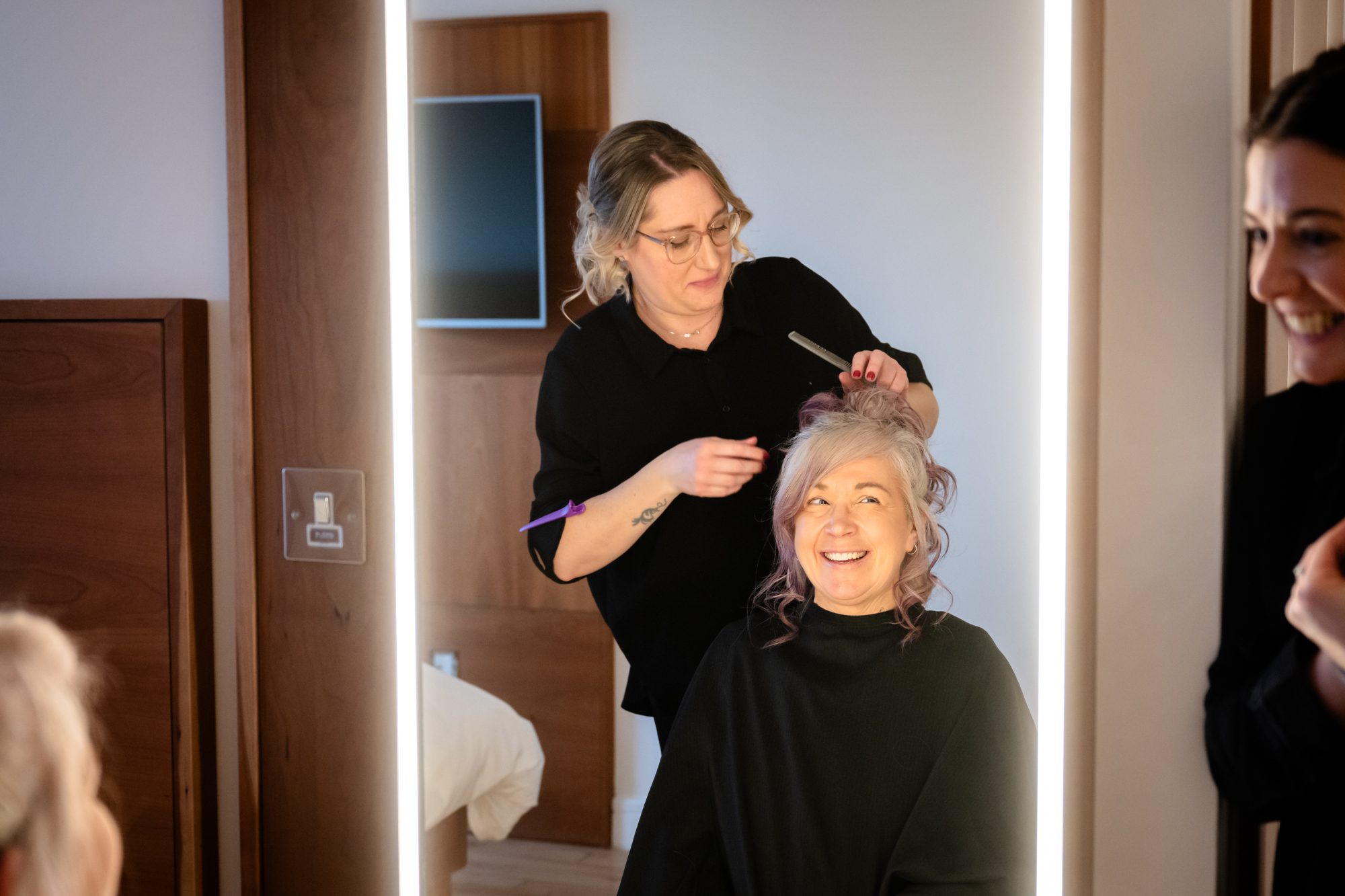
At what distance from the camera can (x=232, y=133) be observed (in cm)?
122

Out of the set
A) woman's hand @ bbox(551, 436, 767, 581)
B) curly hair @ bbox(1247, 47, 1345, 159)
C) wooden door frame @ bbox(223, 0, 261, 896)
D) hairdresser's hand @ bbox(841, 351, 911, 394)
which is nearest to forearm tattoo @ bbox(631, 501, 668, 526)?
woman's hand @ bbox(551, 436, 767, 581)

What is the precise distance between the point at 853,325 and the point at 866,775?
1.63ft

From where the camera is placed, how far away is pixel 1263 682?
0.89 m

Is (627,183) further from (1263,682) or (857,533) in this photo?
(1263,682)

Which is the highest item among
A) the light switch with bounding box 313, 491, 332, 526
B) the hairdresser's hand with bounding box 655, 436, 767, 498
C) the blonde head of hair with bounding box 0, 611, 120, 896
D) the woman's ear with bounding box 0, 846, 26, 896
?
the hairdresser's hand with bounding box 655, 436, 767, 498

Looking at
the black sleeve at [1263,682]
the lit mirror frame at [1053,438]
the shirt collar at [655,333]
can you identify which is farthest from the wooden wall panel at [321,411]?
the black sleeve at [1263,682]

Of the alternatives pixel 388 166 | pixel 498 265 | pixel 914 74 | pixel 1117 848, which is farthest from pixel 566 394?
pixel 1117 848

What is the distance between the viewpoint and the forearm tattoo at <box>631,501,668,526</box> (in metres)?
1.03

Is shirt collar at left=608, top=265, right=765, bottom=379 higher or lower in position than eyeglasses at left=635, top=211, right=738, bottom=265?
lower

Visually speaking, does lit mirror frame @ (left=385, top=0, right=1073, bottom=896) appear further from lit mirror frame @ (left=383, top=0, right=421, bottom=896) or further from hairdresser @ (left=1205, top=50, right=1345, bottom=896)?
lit mirror frame @ (left=383, top=0, right=421, bottom=896)

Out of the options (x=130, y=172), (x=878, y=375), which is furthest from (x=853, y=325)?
(x=130, y=172)

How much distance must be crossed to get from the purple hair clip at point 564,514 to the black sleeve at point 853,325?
0.35 meters

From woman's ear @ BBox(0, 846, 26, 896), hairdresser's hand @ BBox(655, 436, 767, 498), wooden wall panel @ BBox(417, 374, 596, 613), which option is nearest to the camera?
woman's ear @ BBox(0, 846, 26, 896)

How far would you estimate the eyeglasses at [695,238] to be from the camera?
39.2 inches
